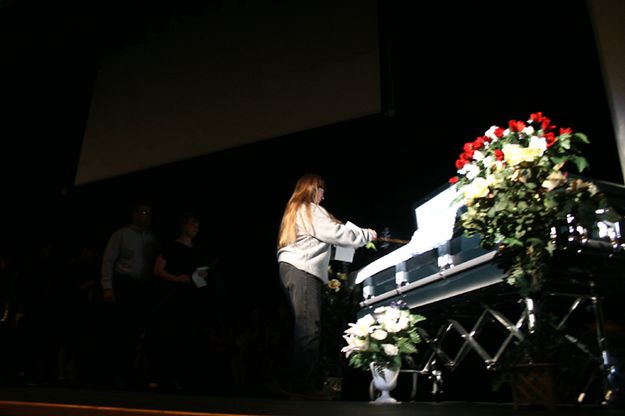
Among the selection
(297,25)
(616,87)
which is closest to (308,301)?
(616,87)

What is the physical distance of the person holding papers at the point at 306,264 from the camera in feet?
7.04

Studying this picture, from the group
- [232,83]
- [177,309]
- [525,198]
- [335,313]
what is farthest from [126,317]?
[525,198]

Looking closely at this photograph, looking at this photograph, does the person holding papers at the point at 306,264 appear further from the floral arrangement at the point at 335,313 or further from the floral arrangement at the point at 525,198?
the floral arrangement at the point at 525,198

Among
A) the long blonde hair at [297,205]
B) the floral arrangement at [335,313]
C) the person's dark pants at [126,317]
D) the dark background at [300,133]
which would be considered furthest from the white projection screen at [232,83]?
the floral arrangement at [335,313]

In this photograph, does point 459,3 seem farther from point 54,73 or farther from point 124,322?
point 54,73

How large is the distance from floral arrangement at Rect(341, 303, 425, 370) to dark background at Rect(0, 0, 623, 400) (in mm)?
901

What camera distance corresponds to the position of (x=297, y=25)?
3.05m

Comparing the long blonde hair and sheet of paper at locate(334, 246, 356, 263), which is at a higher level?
the long blonde hair

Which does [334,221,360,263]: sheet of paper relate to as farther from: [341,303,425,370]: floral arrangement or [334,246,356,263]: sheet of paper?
[341,303,425,370]: floral arrangement

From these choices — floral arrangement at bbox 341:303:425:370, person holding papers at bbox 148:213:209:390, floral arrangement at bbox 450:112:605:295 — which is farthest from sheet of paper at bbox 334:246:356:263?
person holding papers at bbox 148:213:209:390

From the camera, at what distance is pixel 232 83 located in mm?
3143

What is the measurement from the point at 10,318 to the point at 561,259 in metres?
3.38

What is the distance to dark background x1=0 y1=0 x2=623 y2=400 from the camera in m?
2.80

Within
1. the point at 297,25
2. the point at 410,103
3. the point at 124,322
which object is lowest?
the point at 124,322
